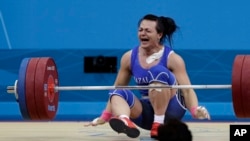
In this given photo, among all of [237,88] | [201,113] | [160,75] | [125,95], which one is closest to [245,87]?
[237,88]

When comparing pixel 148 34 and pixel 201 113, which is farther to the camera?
pixel 148 34

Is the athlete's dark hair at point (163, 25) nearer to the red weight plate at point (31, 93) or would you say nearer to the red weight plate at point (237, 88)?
the red weight plate at point (237, 88)

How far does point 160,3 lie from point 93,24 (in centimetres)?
60

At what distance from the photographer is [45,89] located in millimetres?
3225

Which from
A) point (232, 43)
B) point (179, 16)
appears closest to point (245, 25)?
point (232, 43)

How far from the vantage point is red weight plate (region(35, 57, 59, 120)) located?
3.17 meters

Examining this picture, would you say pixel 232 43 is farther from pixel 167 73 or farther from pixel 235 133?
pixel 235 133

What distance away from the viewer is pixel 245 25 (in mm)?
5348

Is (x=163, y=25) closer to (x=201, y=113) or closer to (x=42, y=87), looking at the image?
(x=201, y=113)

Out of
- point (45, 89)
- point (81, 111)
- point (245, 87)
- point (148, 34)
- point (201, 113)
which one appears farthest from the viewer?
point (81, 111)

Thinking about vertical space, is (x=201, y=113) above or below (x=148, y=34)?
below

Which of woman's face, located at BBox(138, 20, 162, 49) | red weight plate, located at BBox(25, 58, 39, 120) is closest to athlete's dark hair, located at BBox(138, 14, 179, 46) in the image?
woman's face, located at BBox(138, 20, 162, 49)

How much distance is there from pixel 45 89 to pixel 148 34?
61 cm

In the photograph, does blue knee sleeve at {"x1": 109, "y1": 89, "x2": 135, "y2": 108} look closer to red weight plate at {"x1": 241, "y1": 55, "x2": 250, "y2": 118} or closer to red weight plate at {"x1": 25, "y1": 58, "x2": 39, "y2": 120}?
red weight plate at {"x1": 25, "y1": 58, "x2": 39, "y2": 120}
